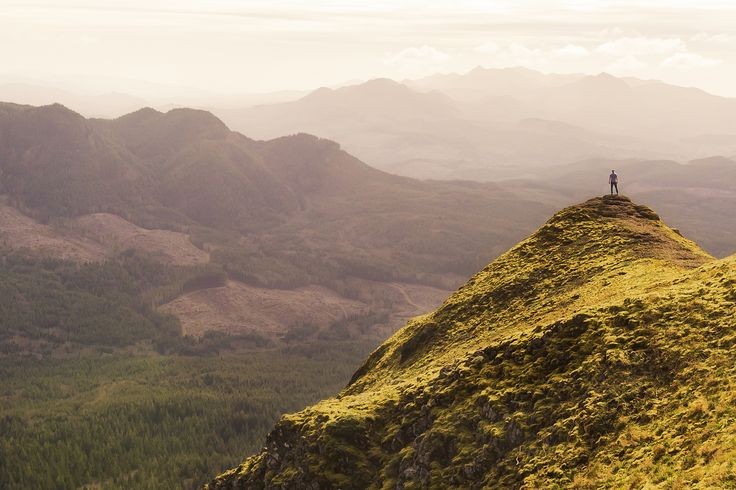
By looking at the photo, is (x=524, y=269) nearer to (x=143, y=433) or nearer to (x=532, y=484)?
(x=532, y=484)

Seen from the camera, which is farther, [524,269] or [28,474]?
[28,474]

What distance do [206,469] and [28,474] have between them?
129ft

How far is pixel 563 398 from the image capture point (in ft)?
117

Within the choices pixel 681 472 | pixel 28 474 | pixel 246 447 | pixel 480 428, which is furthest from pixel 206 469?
pixel 681 472

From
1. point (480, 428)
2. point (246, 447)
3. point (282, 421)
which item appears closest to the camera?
point (480, 428)

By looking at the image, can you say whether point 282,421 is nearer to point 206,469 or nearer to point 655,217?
point 655,217

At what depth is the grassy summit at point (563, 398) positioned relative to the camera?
100 feet

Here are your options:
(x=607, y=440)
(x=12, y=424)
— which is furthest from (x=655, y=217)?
(x=12, y=424)

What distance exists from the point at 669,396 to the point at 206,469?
155445mm

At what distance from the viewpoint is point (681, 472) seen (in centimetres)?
2775

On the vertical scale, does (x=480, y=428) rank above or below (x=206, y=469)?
above

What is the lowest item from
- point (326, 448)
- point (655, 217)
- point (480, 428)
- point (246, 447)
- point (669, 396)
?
point (246, 447)

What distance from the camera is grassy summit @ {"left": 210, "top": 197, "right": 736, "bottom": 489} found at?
100 feet

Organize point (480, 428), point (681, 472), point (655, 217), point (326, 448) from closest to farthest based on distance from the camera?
point (681, 472), point (480, 428), point (326, 448), point (655, 217)
